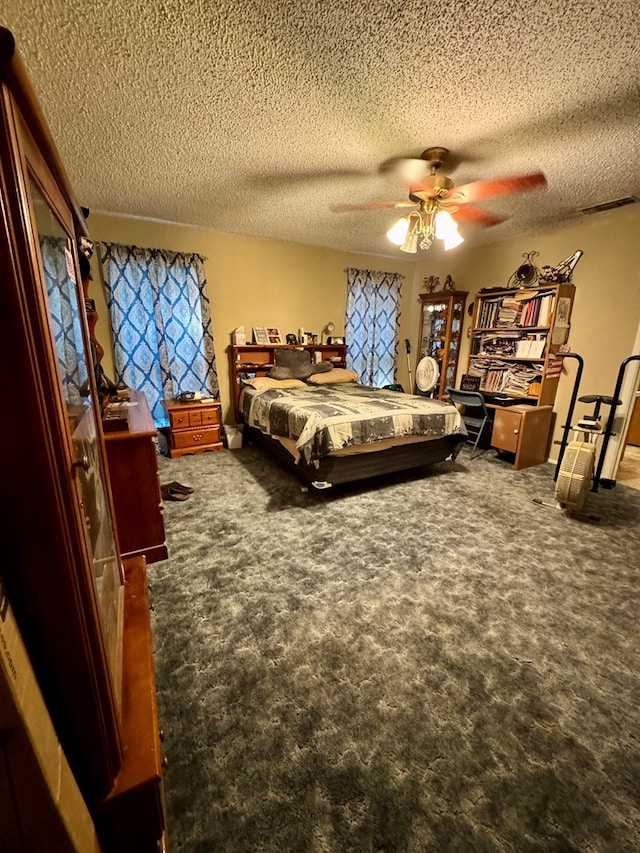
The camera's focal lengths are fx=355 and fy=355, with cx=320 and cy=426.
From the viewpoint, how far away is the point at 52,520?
567 mm

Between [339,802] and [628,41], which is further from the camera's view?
[628,41]

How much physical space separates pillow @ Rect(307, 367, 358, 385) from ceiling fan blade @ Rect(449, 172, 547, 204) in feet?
7.93

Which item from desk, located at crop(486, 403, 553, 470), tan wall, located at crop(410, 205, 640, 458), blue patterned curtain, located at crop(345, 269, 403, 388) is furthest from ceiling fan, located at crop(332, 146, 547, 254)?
blue patterned curtain, located at crop(345, 269, 403, 388)

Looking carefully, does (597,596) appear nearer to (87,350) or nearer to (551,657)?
(551,657)

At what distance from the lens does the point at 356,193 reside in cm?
293

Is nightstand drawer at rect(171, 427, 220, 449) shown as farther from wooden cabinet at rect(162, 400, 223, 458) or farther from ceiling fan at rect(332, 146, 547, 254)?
ceiling fan at rect(332, 146, 547, 254)

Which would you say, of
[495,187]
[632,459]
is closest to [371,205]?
[495,187]

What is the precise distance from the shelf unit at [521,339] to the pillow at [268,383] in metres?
2.20

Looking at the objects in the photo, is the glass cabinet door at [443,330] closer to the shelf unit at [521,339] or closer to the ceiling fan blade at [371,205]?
the shelf unit at [521,339]

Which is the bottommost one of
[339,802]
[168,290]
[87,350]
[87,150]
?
[339,802]

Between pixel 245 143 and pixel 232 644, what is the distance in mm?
2749

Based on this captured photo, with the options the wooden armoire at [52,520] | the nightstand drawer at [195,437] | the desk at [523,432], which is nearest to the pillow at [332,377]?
the nightstand drawer at [195,437]

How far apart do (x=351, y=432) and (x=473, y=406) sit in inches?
77.3

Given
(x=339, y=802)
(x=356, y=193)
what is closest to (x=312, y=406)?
(x=356, y=193)
